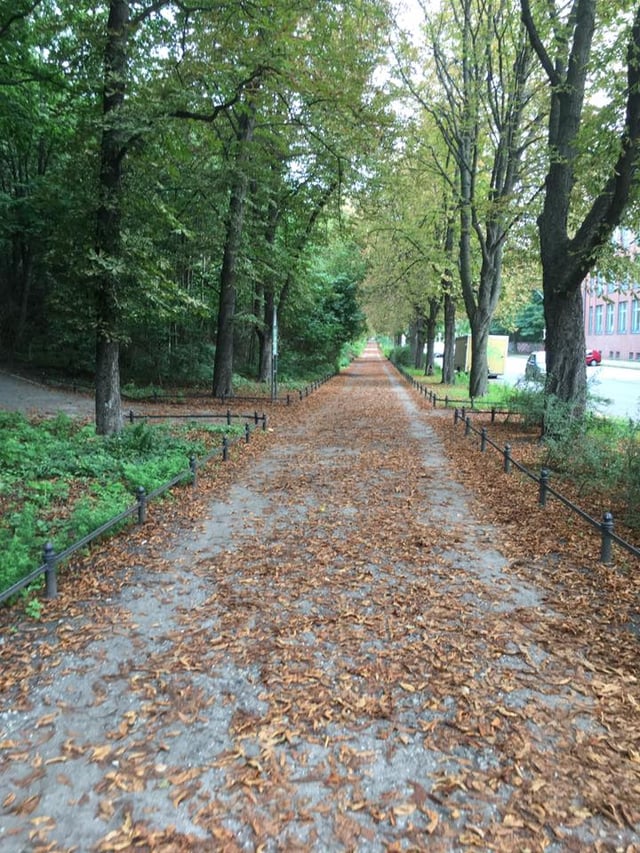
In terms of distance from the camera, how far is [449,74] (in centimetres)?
1769

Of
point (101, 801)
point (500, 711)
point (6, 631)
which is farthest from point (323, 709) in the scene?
point (6, 631)

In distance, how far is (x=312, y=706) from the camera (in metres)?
3.60

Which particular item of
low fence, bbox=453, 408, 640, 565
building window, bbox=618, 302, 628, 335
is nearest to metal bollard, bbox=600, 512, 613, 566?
low fence, bbox=453, 408, 640, 565

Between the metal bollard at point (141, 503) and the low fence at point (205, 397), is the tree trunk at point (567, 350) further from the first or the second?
the low fence at point (205, 397)

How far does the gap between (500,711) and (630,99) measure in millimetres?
10067

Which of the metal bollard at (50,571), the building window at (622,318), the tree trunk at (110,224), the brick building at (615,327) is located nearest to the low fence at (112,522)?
the metal bollard at (50,571)

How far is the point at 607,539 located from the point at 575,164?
8.26m

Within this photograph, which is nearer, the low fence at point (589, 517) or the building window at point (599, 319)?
the low fence at point (589, 517)

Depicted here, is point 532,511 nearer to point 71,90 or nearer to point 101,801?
point 101,801

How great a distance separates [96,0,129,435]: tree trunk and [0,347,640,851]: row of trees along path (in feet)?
18.2

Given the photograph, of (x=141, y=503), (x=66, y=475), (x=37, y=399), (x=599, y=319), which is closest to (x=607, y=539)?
(x=141, y=503)

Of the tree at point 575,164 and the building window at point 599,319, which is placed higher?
the building window at point 599,319

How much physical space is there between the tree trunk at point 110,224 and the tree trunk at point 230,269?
219 inches

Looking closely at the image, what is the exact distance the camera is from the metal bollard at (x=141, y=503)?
7.12 m
